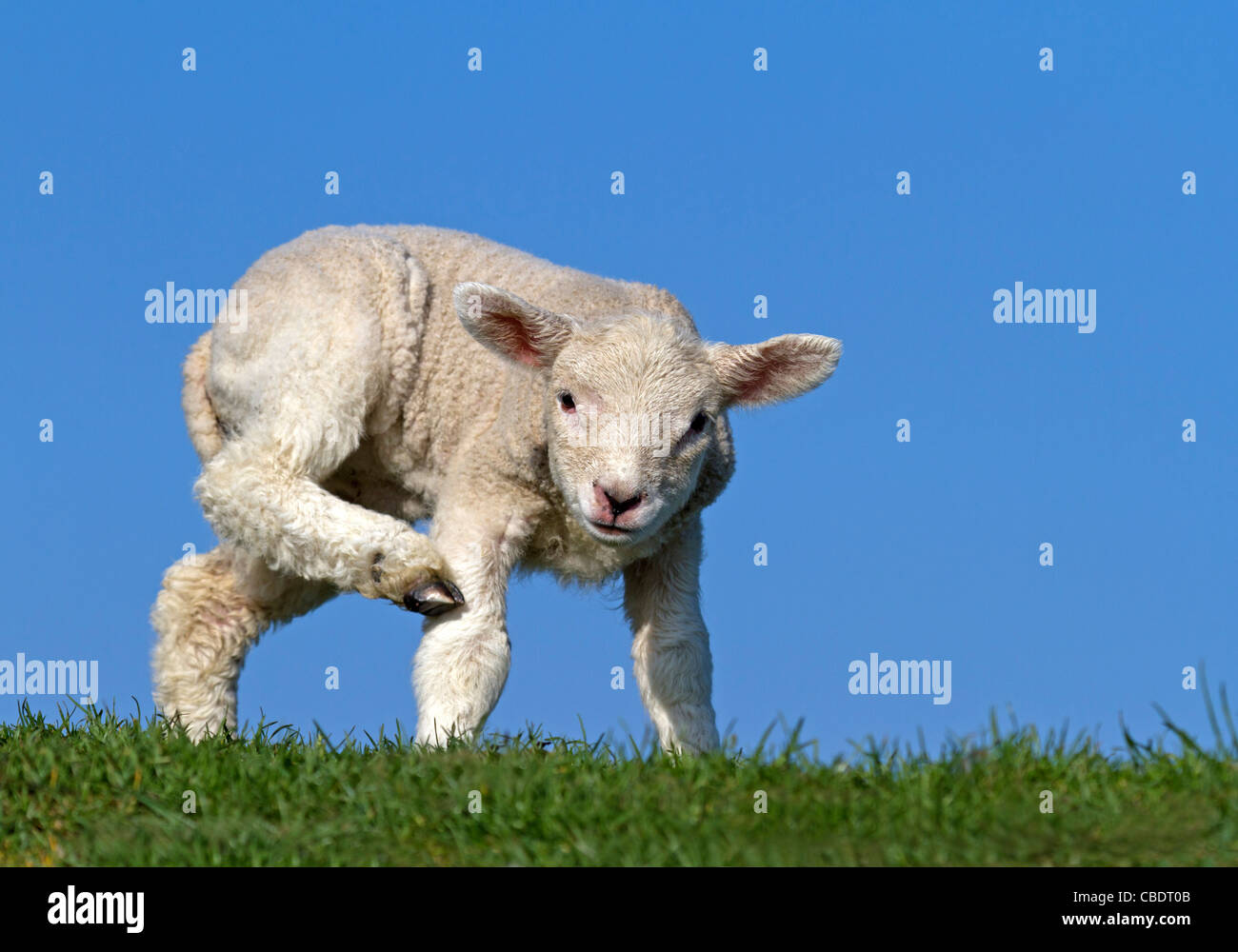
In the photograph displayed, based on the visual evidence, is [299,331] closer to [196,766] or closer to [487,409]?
[487,409]

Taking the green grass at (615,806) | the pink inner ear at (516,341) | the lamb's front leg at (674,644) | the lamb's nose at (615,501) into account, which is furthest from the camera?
the lamb's front leg at (674,644)

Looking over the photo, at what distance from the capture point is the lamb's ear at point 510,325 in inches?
301

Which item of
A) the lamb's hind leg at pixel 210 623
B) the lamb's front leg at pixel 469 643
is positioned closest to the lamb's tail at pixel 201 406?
the lamb's hind leg at pixel 210 623

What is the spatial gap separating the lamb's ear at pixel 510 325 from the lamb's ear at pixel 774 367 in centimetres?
84

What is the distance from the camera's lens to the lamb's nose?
7125mm

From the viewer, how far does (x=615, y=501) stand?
714cm

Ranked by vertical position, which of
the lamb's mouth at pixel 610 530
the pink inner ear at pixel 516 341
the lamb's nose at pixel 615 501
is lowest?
the lamb's mouth at pixel 610 530

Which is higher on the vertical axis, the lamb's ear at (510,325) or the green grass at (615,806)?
the lamb's ear at (510,325)

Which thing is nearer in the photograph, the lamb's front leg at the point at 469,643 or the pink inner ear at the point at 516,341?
the lamb's front leg at the point at 469,643

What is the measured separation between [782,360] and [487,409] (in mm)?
1658

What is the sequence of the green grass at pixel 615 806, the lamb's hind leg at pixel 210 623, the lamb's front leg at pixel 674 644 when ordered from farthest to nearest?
the lamb's hind leg at pixel 210 623, the lamb's front leg at pixel 674 644, the green grass at pixel 615 806

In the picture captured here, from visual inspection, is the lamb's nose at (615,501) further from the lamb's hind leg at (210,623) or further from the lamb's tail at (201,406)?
the lamb's tail at (201,406)
